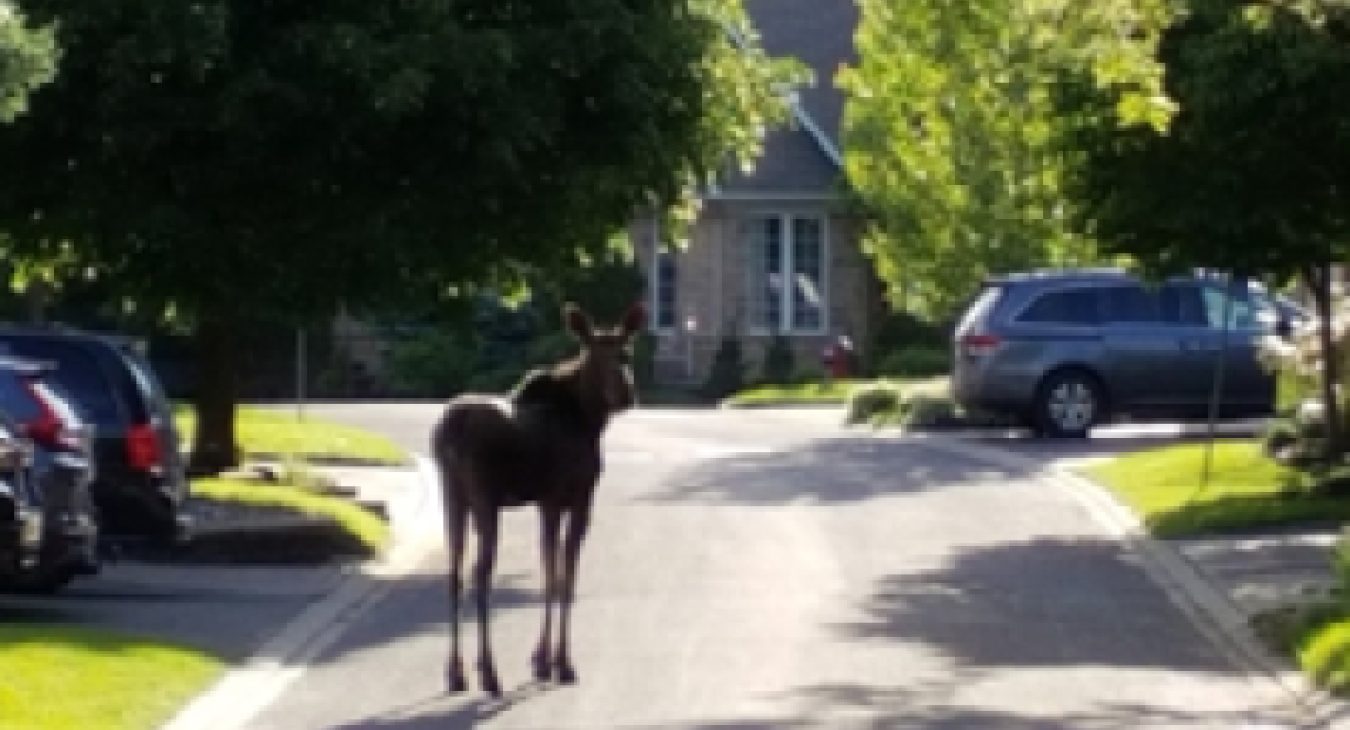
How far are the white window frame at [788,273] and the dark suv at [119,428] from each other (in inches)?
1379

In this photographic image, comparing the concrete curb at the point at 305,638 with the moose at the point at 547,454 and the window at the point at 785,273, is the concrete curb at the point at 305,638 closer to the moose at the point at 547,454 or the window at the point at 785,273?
the moose at the point at 547,454

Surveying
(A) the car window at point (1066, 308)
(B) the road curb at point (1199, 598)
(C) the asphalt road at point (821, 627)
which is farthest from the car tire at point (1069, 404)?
(C) the asphalt road at point (821, 627)

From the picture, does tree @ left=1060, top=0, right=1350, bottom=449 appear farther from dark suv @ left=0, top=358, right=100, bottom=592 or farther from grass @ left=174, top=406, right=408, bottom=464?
grass @ left=174, top=406, right=408, bottom=464

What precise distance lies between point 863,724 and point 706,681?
1.74 m

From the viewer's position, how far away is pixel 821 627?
1883 cm

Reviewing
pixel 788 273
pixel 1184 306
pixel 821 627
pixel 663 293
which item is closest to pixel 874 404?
pixel 1184 306

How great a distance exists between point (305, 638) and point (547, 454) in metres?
3.01

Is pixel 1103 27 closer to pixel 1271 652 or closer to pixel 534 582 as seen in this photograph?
pixel 1271 652

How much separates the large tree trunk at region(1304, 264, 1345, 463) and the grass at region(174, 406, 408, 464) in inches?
403

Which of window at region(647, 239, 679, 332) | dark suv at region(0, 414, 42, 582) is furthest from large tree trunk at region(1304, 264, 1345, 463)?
window at region(647, 239, 679, 332)

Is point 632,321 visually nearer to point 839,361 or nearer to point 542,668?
point 542,668

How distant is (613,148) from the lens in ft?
77.7

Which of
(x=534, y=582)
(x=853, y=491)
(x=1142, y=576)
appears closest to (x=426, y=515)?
(x=853, y=491)

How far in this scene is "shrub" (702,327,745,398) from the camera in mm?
54156
